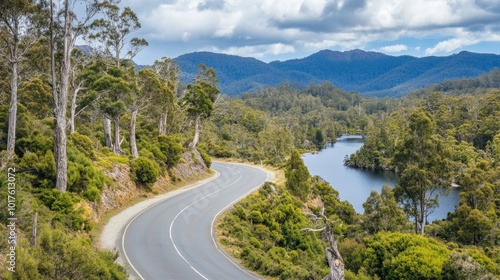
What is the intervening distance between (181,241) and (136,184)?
37.6ft

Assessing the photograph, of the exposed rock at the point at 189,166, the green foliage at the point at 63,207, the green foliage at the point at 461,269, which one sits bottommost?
the green foliage at the point at 461,269

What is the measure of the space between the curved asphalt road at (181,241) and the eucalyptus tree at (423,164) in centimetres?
1409

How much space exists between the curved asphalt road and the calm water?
1154 inches

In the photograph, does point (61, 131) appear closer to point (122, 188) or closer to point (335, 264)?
point (122, 188)

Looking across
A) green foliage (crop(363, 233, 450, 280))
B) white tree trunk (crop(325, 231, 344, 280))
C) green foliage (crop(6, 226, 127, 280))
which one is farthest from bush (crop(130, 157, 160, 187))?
white tree trunk (crop(325, 231, 344, 280))

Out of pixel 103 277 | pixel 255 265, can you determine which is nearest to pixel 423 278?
pixel 255 265

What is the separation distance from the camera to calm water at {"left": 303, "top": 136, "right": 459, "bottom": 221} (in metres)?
58.4

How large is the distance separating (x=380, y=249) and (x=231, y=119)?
100 meters

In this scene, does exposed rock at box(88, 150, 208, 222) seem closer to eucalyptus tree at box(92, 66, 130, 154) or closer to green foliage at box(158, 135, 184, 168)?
green foliage at box(158, 135, 184, 168)

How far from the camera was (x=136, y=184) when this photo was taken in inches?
1292

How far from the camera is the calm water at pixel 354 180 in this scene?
192ft

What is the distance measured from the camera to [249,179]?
1826 inches

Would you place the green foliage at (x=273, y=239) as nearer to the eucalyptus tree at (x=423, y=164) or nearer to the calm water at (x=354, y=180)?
the eucalyptus tree at (x=423, y=164)

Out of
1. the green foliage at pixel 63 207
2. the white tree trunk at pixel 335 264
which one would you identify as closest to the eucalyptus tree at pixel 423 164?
the white tree trunk at pixel 335 264
